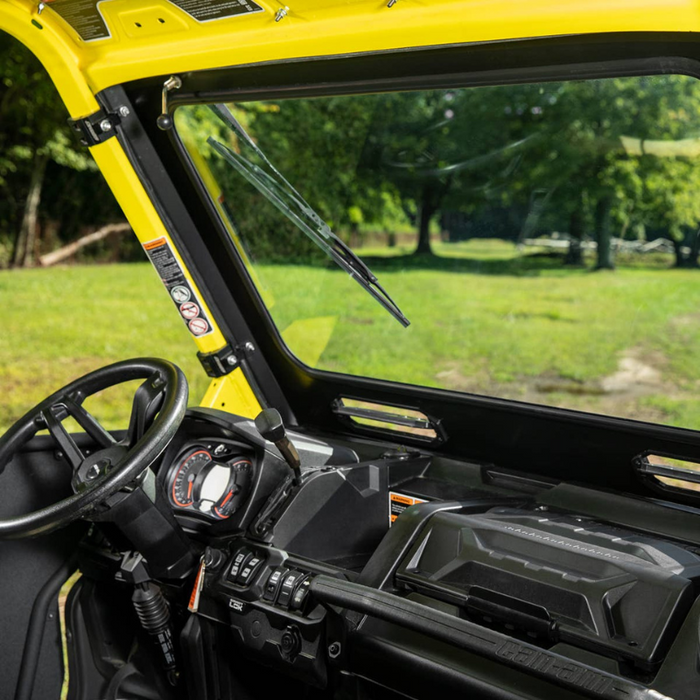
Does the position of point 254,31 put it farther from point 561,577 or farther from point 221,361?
point 561,577

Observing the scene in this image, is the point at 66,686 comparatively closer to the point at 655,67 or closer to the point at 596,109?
the point at 655,67

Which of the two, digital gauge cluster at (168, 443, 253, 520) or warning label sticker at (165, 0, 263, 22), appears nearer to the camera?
warning label sticker at (165, 0, 263, 22)

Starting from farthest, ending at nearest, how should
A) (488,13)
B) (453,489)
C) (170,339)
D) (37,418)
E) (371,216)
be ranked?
(170,339) → (371,216) → (453,489) → (37,418) → (488,13)

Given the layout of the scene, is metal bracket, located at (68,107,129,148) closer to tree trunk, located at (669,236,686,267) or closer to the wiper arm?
the wiper arm

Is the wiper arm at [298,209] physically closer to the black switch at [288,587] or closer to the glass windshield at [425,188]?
the glass windshield at [425,188]

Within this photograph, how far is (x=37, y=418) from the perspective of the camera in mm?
2225

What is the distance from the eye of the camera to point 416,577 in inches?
76.9

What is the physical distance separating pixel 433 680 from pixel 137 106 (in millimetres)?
1830

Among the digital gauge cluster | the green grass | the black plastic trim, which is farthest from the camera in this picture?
the green grass

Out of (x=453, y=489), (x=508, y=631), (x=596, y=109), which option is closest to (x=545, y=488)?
(x=453, y=489)

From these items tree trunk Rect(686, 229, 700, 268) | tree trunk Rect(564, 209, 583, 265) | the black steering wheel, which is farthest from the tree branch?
the black steering wheel

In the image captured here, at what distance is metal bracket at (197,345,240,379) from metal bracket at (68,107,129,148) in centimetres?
74

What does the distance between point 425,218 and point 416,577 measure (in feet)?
4.21

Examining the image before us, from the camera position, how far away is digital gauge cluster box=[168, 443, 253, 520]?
7.47 ft
